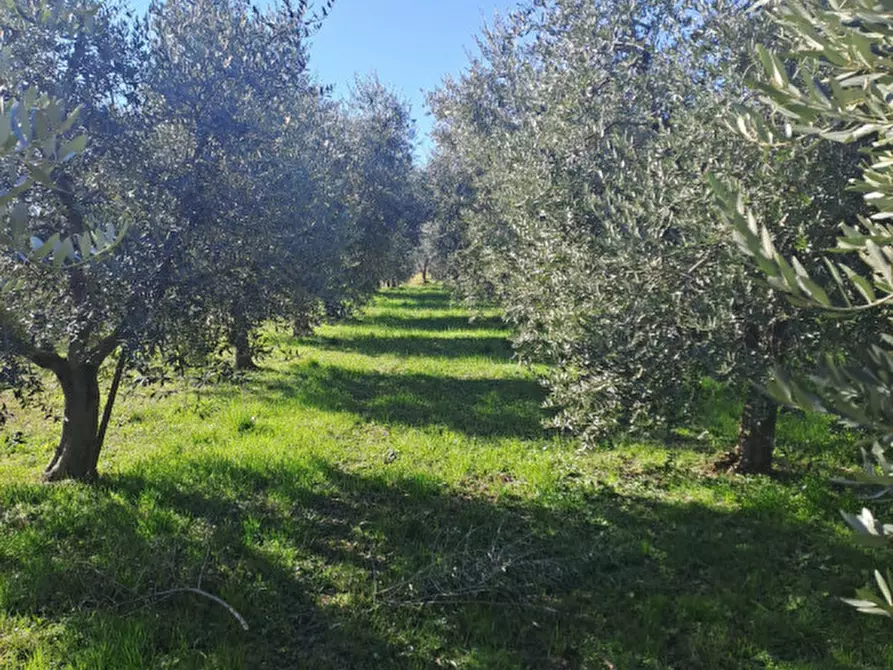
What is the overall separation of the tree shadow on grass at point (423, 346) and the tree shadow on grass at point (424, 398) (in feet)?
11.2

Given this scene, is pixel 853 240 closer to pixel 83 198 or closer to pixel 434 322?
pixel 83 198

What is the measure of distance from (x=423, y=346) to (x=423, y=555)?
15.4 metres

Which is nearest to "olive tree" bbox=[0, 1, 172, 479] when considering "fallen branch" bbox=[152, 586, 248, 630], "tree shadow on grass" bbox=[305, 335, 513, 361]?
"fallen branch" bbox=[152, 586, 248, 630]

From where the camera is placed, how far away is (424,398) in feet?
47.7

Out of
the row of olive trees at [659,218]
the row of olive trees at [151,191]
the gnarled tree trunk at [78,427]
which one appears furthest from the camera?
the gnarled tree trunk at [78,427]

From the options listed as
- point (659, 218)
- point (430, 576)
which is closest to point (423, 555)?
point (430, 576)

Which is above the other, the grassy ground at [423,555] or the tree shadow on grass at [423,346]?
the tree shadow on grass at [423,346]

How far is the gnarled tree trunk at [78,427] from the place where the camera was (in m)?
8.41

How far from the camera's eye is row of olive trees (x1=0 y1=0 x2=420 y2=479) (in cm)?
646

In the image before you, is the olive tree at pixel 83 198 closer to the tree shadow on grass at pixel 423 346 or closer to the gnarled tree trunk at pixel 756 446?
the gnarled tree trunk at pixel 756 446

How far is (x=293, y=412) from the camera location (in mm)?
12867

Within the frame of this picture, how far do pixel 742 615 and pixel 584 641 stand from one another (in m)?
1.60

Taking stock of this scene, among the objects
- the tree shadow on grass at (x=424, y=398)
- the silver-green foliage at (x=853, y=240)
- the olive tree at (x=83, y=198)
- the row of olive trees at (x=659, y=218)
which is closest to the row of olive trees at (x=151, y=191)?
the olive tree at (x=83, y=198)

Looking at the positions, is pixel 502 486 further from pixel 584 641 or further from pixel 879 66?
pixel 879 66
